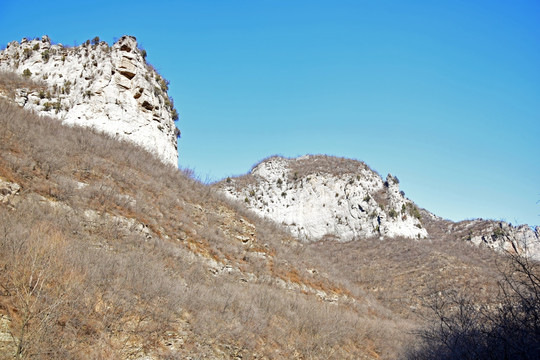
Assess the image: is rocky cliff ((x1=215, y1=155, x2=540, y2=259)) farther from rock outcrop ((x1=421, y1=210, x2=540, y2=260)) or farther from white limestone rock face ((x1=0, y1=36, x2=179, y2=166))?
white limestone rock face ((x1=0, y1=36, x2=179, y2=166))

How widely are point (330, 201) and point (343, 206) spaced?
151 cm

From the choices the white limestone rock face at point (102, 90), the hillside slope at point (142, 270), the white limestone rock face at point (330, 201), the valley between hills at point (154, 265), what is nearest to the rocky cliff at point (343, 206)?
the white limestone rock face at point (330, 201)

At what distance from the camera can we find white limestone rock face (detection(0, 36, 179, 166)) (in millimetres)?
18922

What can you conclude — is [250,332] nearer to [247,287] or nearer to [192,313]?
[192,313]

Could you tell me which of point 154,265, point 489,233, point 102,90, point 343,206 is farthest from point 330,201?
point 154,265

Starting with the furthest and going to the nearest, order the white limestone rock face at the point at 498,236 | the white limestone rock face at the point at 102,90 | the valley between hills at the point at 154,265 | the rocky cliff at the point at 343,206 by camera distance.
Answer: the white limestone rock face at the point at 498,236
the rocky cliff at the point at 343,206
the white limestone rock face at the point at 102,90
the valley between hills at the point at 154,265

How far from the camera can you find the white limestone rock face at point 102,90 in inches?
745

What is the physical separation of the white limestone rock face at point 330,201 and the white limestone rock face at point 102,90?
635 inches

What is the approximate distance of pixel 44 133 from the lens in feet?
44.8

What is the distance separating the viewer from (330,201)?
38.1m

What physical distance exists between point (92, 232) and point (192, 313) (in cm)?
390

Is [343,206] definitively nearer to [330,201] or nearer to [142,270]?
[330,201]

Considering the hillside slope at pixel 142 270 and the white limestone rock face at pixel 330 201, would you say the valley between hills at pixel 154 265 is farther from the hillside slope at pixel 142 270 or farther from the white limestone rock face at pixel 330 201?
the white limestone rock face at pixel 330 201

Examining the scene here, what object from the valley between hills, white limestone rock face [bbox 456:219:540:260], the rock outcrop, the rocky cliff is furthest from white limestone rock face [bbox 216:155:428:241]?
white limestone rock face [bbox 456:219:540:260]
